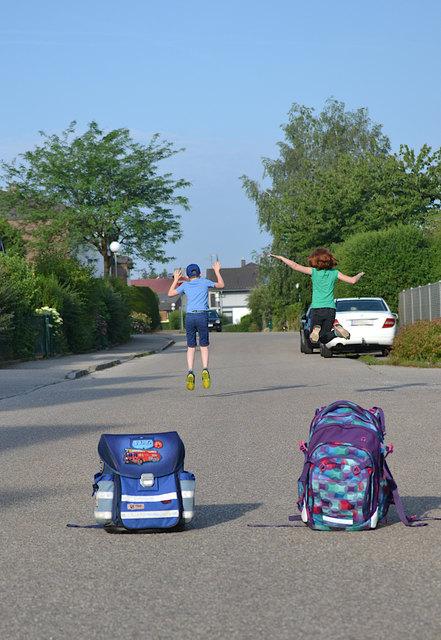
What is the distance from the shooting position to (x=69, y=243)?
166ft

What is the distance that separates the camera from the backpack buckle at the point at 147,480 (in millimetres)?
5199

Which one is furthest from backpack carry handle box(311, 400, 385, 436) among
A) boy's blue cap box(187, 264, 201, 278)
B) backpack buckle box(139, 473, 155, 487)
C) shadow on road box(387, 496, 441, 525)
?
boy's blue cap box(187, 264, 201, 278)

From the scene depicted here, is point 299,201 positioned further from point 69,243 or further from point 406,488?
point 406,488

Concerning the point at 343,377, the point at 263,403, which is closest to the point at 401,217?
the point at 343,377

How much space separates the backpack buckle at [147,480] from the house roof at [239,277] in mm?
123233

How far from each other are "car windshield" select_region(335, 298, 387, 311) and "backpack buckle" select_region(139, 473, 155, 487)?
713 inches

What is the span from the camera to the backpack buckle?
520 cm

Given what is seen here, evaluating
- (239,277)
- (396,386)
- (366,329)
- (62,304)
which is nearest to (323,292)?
(396,386)

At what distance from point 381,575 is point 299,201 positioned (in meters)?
46.2

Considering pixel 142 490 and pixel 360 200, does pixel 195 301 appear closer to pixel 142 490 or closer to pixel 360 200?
pixel 142 490

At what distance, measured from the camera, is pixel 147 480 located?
5203 mm

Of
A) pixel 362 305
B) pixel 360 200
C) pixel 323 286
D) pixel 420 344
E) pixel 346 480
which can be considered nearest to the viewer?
pixel 346 480

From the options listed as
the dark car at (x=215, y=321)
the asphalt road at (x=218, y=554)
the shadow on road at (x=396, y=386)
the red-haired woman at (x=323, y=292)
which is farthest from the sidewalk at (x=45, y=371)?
the dark car at (x=215, y=321)

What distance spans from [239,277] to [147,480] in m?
130
